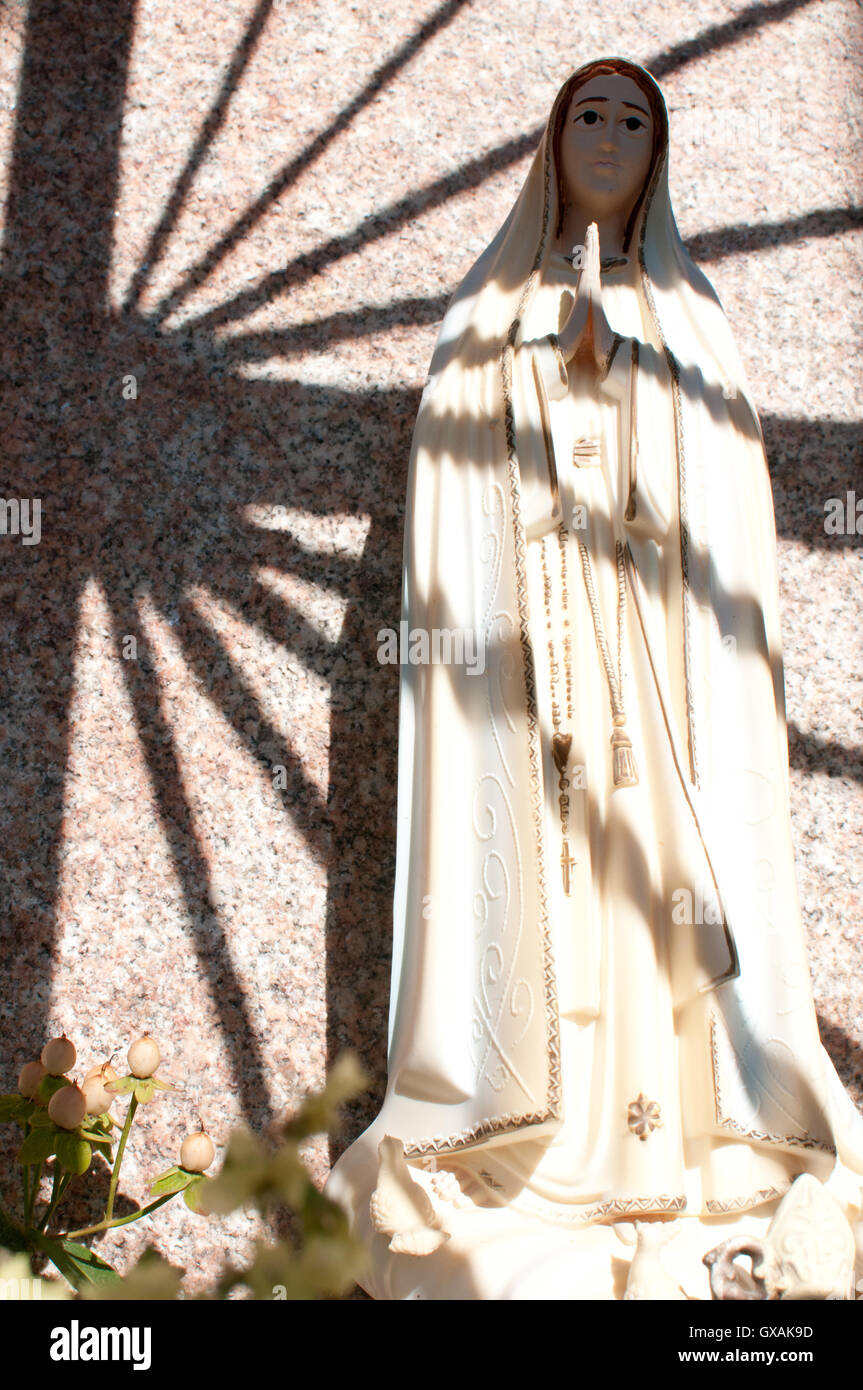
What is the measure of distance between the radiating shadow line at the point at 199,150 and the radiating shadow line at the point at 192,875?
0.98 metres

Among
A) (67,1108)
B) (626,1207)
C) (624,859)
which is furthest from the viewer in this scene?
(624,859)

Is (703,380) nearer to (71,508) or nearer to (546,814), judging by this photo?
(546,814)

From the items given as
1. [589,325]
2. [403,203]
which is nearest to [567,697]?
[589,325]

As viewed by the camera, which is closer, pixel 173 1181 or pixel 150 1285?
pixel 150 1285

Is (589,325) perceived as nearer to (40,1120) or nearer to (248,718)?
(248,718)

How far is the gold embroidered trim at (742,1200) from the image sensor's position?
76.7 inches

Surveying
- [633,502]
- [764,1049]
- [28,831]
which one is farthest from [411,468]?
[764,1049]

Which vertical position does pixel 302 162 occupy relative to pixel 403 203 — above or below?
above

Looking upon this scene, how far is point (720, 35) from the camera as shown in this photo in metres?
3.69

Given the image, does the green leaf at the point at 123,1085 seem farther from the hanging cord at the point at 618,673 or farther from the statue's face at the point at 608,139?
the statue's face at the point at 608,139

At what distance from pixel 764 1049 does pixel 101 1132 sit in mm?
1101

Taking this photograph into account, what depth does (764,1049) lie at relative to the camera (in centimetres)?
202

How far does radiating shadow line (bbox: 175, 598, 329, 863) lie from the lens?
2.71 meters

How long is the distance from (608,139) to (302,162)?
3.61 feet
